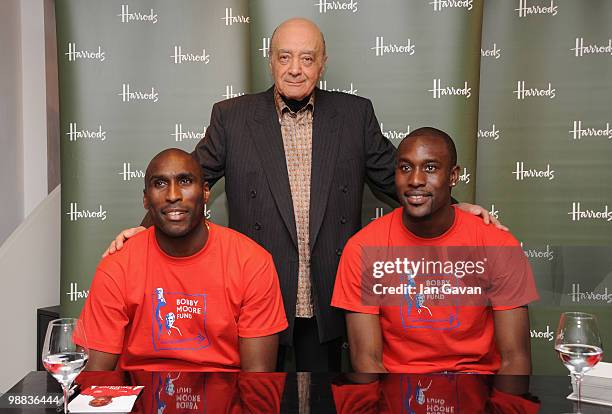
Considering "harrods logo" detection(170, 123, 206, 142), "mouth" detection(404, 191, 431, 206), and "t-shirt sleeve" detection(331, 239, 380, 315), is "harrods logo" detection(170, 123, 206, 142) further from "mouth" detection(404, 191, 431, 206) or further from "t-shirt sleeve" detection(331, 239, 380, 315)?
"mouth" detection(404, 191, 431, 206)

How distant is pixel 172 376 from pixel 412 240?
3.05 feet

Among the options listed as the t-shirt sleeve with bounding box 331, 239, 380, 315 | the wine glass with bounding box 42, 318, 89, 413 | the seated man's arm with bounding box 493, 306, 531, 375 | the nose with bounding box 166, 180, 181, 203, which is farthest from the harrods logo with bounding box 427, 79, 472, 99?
the wine glass with bounding box 42, 318, 89, 413

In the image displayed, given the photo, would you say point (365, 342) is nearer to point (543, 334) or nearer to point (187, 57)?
point (543, 334)

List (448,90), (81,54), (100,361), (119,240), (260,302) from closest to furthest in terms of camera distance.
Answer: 1. (100,361)
2. (260,302)
3. (119,240)
4. (448,90)
5. (81,54)

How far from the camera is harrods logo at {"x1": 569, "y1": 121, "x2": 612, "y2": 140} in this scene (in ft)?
10.1

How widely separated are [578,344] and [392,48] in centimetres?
191

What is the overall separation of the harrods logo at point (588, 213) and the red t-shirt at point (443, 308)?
3.48 feet

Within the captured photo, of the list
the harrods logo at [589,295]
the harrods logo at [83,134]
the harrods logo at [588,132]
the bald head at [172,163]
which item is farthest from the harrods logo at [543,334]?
the harrods logo at [83,134]

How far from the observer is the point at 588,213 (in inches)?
122

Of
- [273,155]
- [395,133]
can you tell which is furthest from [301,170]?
[395,133]

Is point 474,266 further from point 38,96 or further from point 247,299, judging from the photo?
point 38,96

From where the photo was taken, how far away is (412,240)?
2.16 metres

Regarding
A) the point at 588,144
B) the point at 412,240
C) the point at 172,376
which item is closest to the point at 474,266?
the point at 412,240

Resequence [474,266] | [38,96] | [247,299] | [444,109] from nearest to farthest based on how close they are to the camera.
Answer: [247,299], [474,266], [444,109], [38,96]
